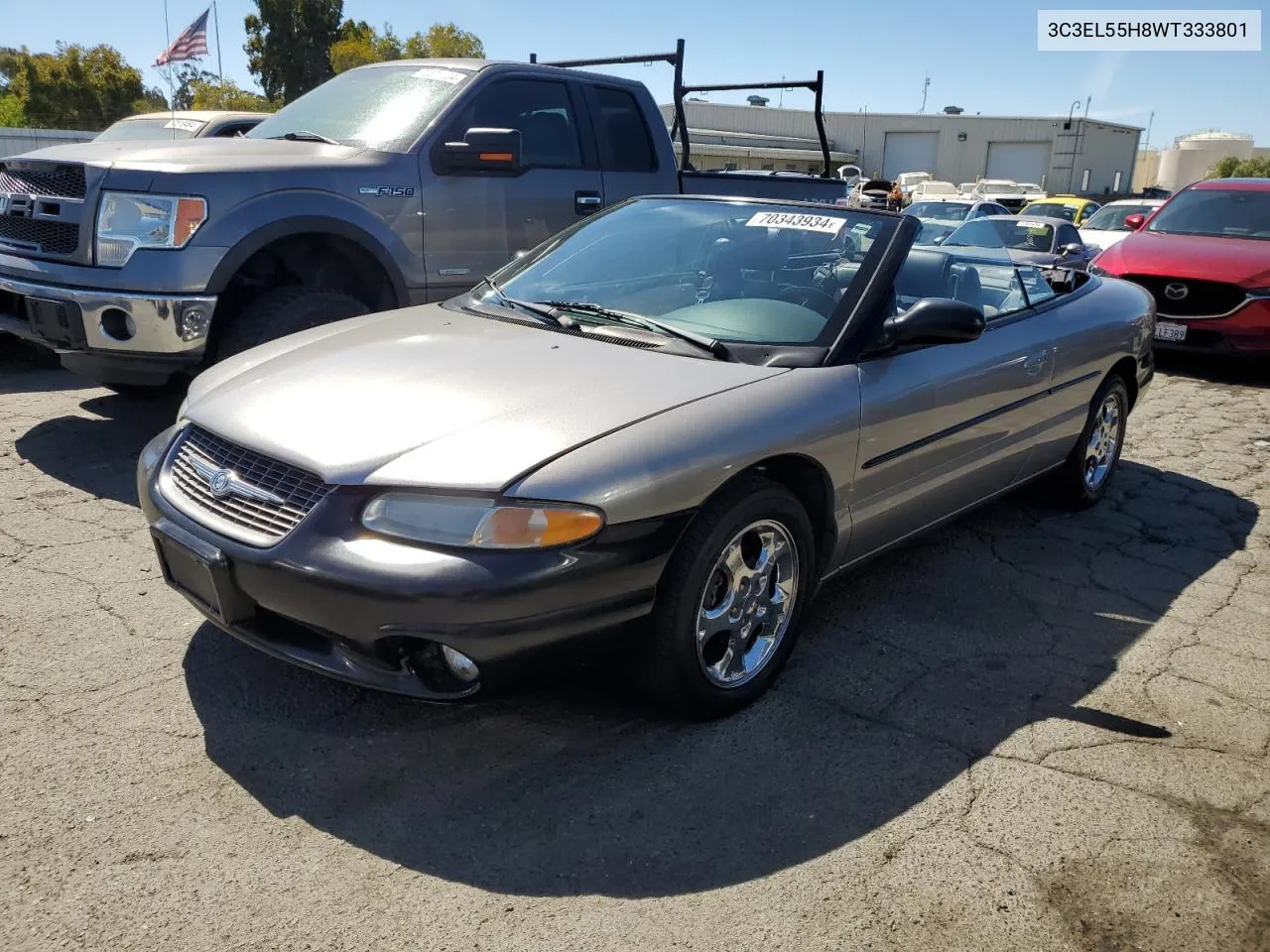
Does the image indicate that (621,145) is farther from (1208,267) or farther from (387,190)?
(1208,267)

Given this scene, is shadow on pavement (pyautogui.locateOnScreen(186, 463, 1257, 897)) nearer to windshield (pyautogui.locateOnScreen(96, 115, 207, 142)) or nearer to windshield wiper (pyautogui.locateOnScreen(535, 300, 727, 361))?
windshield wiper (pyautogui.locateOnScreen(535, 300, 727, 361))

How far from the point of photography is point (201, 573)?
2674 millimetres

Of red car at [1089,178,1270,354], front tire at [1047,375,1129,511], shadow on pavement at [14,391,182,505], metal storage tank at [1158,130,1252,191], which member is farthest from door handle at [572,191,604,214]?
metal storage tank at [1158,130,1252,191]

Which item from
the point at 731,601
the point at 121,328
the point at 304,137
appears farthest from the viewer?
the point at 304,137

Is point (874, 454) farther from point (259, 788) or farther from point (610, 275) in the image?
point (259, 788)

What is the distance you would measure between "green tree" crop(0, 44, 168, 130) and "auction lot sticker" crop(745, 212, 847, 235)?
151 ft

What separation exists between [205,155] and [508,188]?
1594mm

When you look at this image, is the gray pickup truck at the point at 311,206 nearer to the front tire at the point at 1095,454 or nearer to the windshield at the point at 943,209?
the front tire at the point at 1095,454

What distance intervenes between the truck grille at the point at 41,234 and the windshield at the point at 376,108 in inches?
51.8

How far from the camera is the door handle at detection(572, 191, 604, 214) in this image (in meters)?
6.06

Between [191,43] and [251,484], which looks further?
[191,43]

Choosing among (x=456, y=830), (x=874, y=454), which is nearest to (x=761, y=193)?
(x=874, y=454)

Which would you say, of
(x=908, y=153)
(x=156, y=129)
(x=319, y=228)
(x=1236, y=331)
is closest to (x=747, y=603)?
(x=319, y=228)

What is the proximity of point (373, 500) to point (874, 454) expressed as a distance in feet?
5.47
